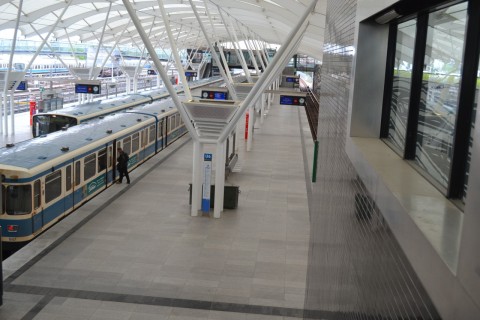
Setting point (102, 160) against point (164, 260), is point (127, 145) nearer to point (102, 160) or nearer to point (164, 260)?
point (102, 160)

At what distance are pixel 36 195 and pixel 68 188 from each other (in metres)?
1.92

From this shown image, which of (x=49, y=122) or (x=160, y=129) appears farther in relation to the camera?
(x=160, y=129)

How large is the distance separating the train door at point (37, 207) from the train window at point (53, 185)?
37 centimetres

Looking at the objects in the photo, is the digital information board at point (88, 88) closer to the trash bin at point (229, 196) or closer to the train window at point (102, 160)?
the train window at point (102, 160)

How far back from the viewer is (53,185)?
1405cm

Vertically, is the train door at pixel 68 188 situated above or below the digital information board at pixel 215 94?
below

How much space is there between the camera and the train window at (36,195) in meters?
13.0

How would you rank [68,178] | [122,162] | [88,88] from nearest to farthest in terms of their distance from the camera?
[68,178], [122,162], [88,88]

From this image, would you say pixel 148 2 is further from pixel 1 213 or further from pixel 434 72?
pixel 434 72

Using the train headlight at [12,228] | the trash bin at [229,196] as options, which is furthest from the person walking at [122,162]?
the train headlight at [12,228]

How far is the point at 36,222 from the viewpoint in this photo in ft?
43.1

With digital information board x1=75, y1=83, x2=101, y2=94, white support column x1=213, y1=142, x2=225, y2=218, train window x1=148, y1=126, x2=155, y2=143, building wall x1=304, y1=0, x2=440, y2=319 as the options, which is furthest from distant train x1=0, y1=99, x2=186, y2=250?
building wall x1=304, y1=0, x2=440, y2=319

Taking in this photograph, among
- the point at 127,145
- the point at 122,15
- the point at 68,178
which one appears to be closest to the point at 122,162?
the point at 127,145

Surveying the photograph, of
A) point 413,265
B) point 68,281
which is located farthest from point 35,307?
point 413,265
